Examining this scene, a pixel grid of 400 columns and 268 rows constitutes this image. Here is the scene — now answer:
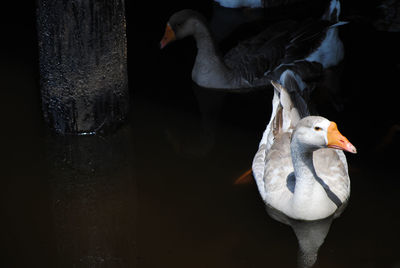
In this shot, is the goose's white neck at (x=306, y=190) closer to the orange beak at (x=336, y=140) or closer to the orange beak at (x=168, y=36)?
the orange beak at (x=336, y=140)

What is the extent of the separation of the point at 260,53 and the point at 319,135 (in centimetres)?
249

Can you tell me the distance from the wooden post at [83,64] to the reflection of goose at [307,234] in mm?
1713

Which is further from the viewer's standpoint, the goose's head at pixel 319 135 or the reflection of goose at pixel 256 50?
the reflection of goose at pixel 256 50

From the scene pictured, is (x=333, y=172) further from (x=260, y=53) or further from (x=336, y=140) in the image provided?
(x=260, y=53)

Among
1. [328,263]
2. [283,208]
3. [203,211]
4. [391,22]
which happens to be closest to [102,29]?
[203,211]

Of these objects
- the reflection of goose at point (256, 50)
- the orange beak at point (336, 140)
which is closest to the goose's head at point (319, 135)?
the orange beak at point (336, 140)

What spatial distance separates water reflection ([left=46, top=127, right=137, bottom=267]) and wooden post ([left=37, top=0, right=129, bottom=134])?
177mm

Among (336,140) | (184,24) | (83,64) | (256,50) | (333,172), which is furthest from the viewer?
(256,50)

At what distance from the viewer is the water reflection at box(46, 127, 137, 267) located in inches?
159

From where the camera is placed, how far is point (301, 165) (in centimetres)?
421

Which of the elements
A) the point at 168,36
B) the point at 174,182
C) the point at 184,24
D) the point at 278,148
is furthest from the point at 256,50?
the point at 174,182

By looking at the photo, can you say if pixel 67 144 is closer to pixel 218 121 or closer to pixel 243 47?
pixel 218 121

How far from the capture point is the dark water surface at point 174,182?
4.03 m

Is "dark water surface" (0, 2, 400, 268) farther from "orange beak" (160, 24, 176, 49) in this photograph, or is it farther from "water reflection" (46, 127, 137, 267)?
"orange beak" (160, 24, 176, 49)
